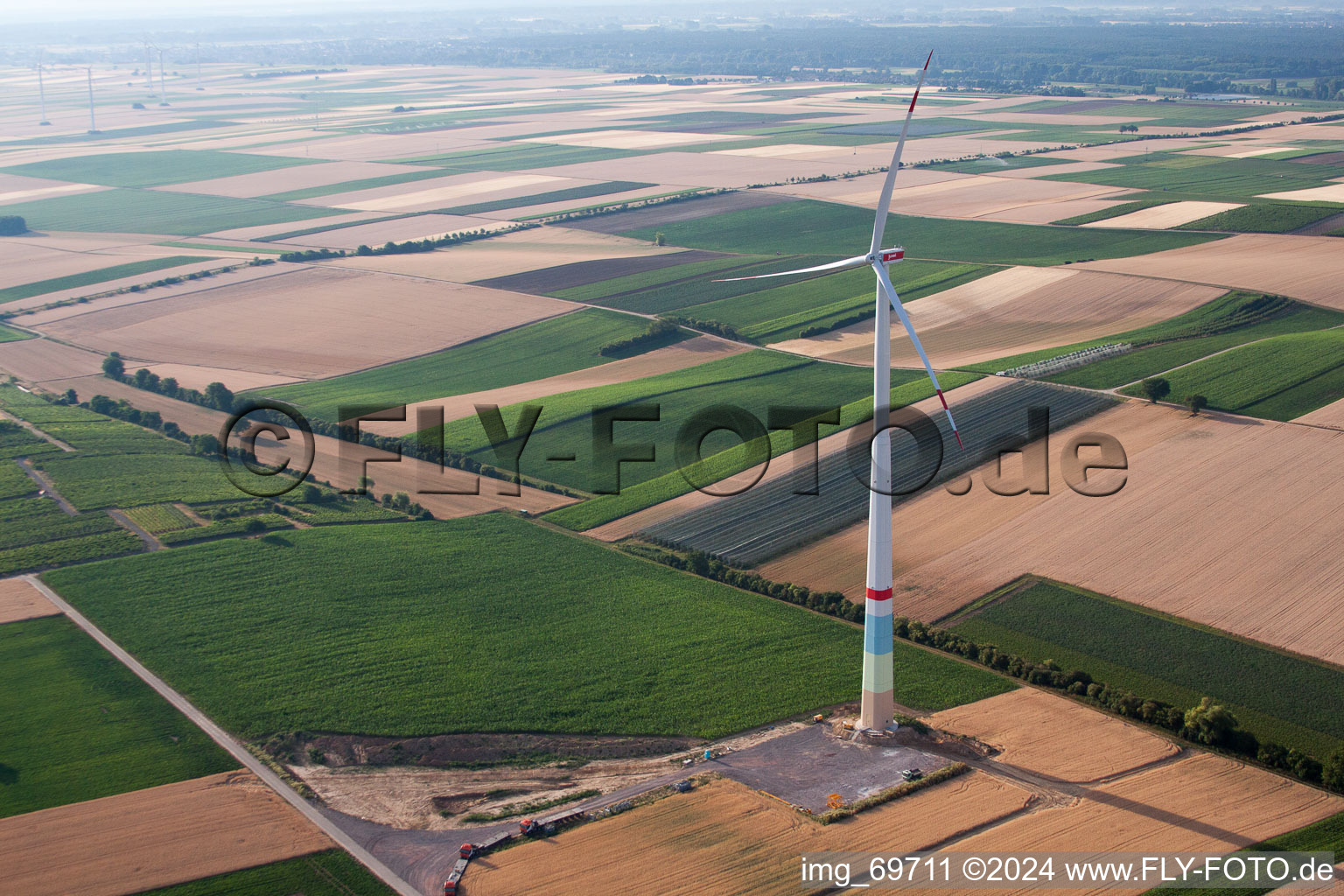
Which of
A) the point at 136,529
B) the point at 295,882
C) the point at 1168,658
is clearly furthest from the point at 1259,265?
the point at 295,882

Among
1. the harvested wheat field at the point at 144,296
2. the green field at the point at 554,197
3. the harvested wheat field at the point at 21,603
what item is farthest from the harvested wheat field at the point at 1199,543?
the green field at the point at 554,197

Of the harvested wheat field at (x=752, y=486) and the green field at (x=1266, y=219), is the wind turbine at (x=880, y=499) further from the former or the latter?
the green field at (x=1266, y=219)

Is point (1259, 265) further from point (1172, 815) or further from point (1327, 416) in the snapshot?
point (1172, 815)

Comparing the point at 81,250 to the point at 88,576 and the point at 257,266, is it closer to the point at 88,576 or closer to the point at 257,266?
the point at 257,266

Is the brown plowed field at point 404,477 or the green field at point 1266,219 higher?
the green field at point 1266,219

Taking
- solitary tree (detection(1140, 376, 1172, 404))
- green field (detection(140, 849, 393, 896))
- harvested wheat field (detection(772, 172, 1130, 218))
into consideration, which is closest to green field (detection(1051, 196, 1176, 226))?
harvested wheat field (detection(772, 172, 1130, 218))

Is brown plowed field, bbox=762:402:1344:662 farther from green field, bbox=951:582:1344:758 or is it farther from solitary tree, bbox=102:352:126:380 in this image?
solitary tree, bbox=102:352:126:380
